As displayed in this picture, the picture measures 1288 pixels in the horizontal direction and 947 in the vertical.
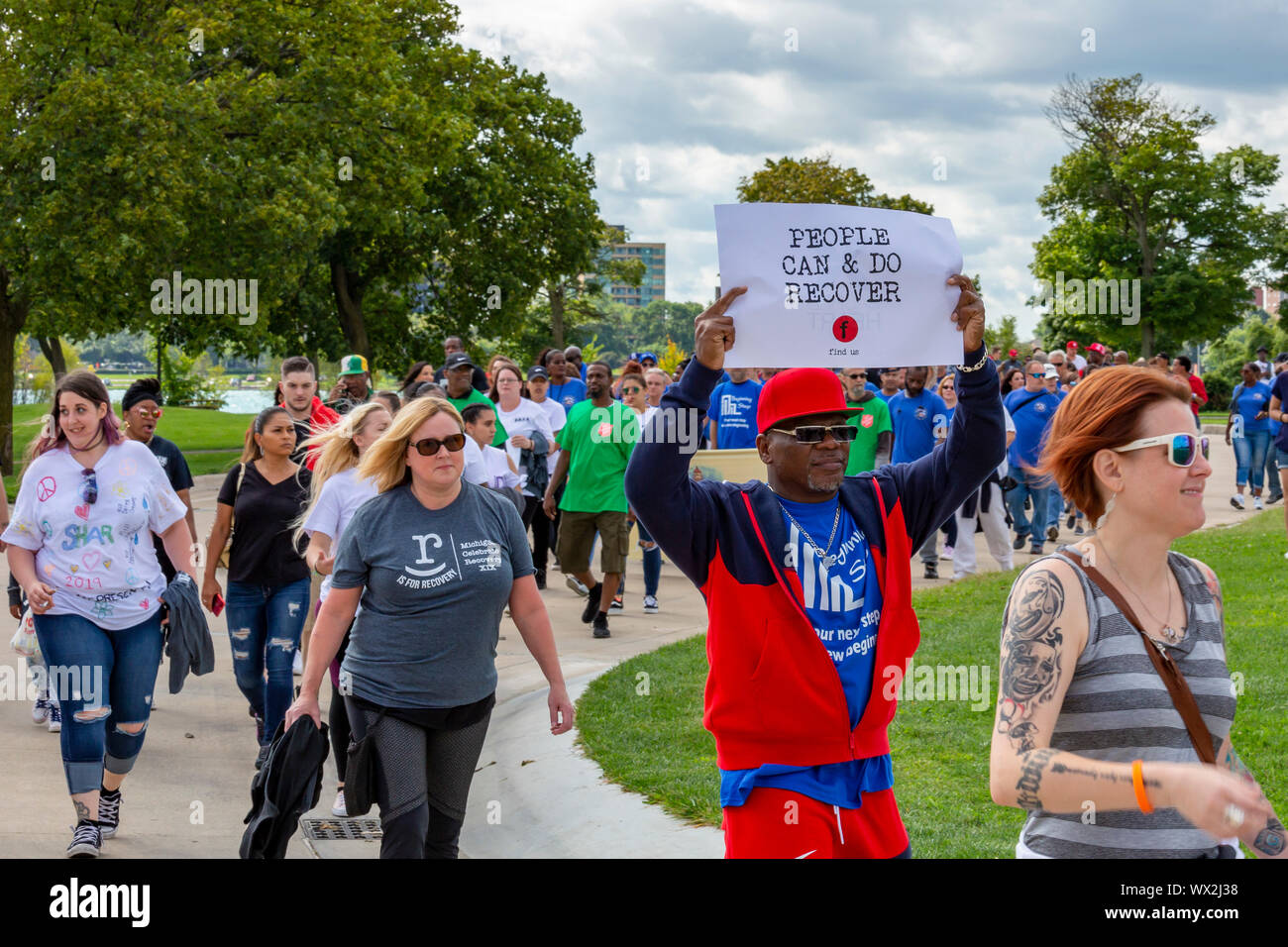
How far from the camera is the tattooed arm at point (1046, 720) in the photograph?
8.21 feet

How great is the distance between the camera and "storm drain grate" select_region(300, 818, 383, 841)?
6355mm

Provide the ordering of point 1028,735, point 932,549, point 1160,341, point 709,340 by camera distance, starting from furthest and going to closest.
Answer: point 1160,341, point 932,549, point 709,340, point 1028,735

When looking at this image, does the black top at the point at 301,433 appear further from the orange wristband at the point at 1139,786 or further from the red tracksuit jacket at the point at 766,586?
the orange wristband at the point at 1139,786

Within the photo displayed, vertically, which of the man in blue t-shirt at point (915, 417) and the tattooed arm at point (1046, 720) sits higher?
the man in blue t-shirt at point (915, 417)

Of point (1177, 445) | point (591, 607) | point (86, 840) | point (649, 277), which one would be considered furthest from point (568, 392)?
point (649, 277)

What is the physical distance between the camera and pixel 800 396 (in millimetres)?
3574

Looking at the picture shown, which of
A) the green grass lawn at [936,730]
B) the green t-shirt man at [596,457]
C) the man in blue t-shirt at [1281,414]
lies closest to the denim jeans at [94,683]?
the green grass lawn at [936,730]

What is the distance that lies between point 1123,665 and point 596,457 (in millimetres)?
8715

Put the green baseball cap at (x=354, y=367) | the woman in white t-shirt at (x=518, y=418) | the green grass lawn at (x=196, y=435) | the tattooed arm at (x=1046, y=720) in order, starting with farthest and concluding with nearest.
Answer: the green grass lawn at (x=196, y=435) < the woman in white t-shirt at (x=518, y=418) < the green baseball cap at (x=354, y=367) < the tattooed arm at (x=1046, y=720)

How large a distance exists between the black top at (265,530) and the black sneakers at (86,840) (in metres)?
1.52

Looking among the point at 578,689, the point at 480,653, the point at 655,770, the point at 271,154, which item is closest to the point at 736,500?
the point at 480,653

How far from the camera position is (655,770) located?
266 inches
